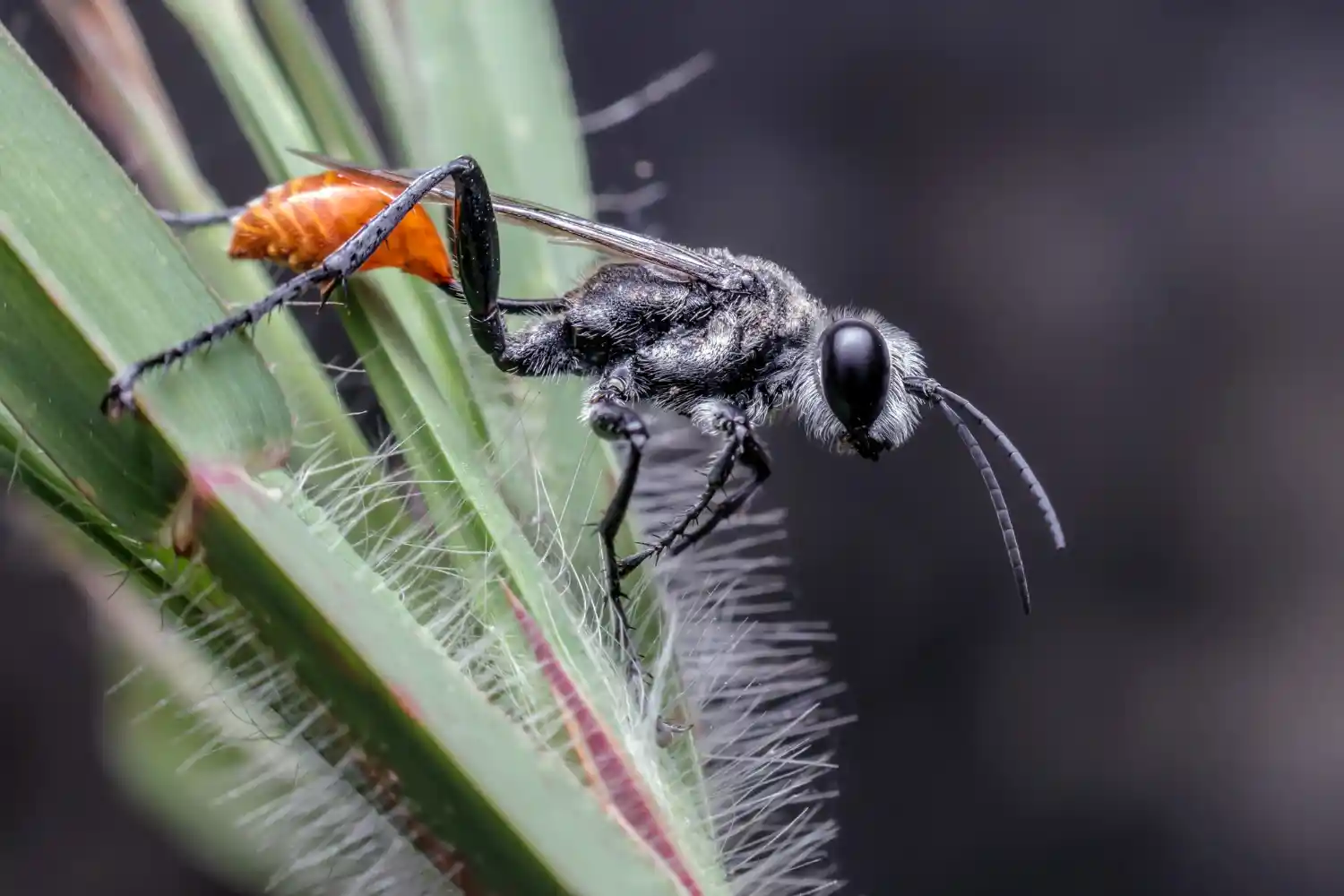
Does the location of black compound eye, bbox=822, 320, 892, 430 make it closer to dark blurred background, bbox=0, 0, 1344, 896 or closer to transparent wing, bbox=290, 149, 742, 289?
transparent wing, bbox=290, 149, 742, 289

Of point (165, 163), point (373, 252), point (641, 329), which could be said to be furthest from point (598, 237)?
point (165, 163)

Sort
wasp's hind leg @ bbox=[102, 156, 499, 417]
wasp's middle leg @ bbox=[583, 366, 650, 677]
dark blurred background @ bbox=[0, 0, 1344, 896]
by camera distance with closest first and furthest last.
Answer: wasp's hind leg @ bbox=[102, 156, 499, 417] → wasp's middle leg @ bbox=[583, 366, 650, 677] → dark blurred background @ bbox=[0, 0, 1344, 896]

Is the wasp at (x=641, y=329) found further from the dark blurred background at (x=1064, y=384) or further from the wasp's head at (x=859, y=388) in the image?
the dark blurred background at (x=1064, y=384)

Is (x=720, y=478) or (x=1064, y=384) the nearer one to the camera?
(x=720, y=478)

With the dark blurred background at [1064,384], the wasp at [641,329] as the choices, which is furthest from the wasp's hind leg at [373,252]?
the dark blurred background at [1064,384]

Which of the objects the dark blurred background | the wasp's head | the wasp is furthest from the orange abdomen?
the dark blurred background

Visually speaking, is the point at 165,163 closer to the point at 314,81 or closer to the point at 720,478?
the point at 314,81

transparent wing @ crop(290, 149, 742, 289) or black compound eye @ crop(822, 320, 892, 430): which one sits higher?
transparent wing @ crop(290, 149, 742, 289)

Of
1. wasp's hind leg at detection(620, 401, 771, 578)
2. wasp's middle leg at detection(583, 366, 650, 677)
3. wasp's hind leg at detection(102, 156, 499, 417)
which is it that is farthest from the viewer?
wasp's hind leg at detection(620, 401, 771, 578)

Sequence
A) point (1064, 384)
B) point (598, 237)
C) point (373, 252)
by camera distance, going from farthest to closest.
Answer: point (1064, 384) < point (598, 237) < point (373, 252)
